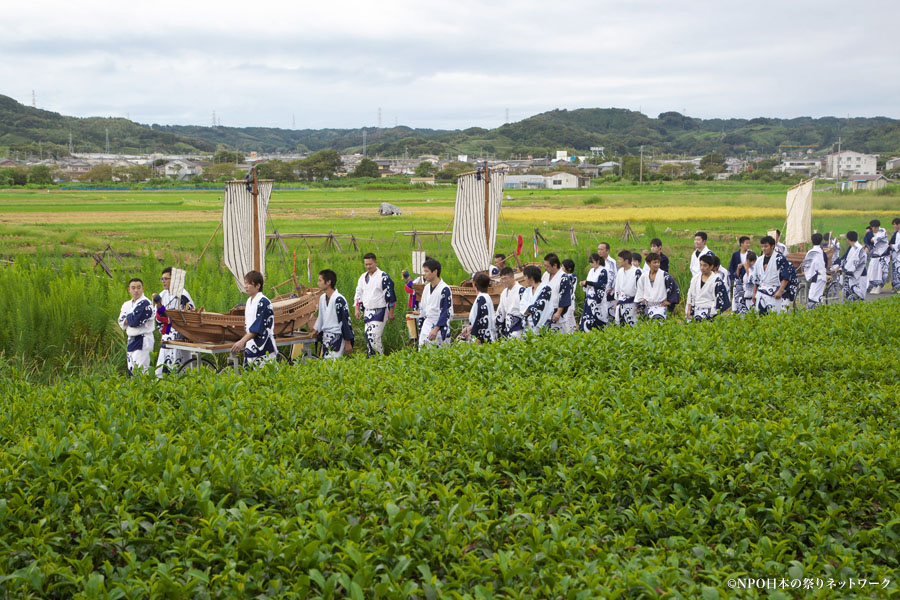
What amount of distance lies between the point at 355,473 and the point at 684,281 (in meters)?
15.2

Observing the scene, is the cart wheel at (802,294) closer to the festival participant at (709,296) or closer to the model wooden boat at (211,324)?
the festival participant at (709,296)

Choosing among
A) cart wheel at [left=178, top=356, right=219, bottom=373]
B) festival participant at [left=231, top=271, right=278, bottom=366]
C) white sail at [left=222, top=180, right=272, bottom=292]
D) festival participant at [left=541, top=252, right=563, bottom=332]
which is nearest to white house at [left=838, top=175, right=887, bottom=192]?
festival participant at [left=541, top=252, right=563, bottom=332]

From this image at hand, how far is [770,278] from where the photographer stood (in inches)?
546

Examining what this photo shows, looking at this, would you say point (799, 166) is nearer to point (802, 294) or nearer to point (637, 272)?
point (802, 294)

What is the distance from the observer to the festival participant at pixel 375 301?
10688 millimetres

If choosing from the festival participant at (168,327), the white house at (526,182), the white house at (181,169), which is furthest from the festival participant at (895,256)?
the white house at (526,182)

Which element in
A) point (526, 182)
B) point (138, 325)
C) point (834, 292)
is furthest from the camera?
point (526, 182)

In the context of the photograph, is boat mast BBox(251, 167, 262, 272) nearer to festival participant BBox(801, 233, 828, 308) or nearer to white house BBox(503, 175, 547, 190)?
festival participant BBox(801, 233, 828, 308)

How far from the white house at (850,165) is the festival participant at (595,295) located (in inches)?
2642

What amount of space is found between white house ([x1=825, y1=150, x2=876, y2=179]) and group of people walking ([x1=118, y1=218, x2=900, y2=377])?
65.3 m

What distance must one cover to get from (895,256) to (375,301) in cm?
1459

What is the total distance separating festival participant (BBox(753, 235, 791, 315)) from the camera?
44.2 feet

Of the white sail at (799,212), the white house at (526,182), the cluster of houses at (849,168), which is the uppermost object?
the cluster of houses at (849,168)

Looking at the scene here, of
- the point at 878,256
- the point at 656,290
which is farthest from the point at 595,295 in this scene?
the point at 878,256
